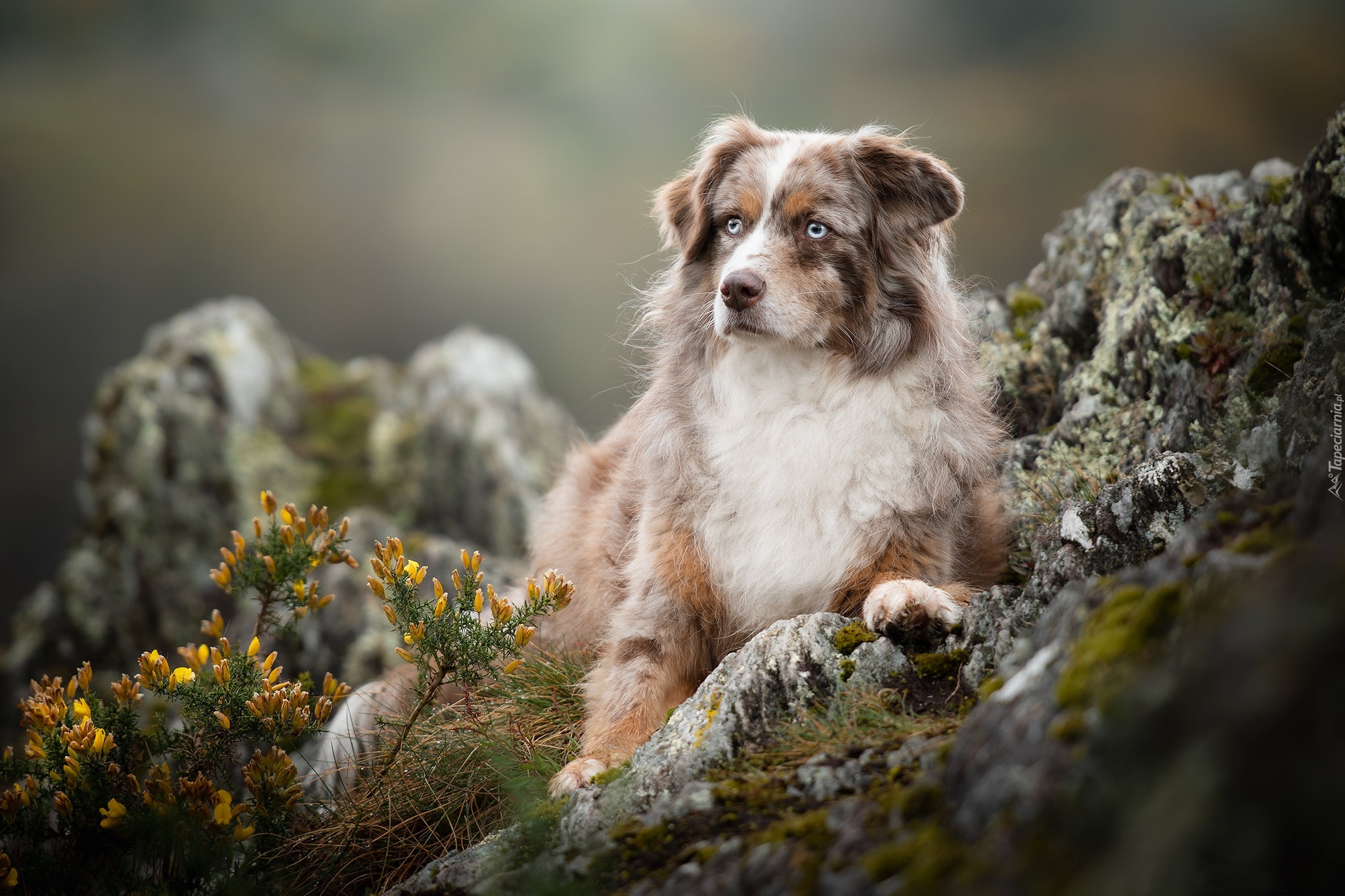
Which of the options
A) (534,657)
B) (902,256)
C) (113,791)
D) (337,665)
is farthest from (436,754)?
(337,665)

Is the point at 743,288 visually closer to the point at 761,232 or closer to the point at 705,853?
the point at 761,232

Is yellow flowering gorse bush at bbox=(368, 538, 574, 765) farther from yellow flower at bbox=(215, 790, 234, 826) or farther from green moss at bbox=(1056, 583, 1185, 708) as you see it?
green moss at bbox=(1056, 583, 1185, 708)

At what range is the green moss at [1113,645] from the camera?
1.55 meters

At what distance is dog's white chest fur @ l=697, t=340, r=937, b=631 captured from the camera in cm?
356

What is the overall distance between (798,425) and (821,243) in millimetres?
755

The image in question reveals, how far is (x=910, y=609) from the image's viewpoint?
302 cm

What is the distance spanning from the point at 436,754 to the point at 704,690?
4.32 feet

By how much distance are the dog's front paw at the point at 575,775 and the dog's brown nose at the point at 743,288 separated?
1755 mm

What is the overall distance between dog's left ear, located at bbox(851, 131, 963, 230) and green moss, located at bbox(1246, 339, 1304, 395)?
137 cm

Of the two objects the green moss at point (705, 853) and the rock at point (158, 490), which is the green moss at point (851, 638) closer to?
the green moss at point (705, 853)

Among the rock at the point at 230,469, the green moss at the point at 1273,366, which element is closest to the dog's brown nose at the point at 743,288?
the green moss at the point at 1273,366

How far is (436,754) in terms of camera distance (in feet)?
12.0

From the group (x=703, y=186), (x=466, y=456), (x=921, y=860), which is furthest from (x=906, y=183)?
(x=466, y=456)

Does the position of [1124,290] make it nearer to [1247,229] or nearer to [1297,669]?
[1247,229]
